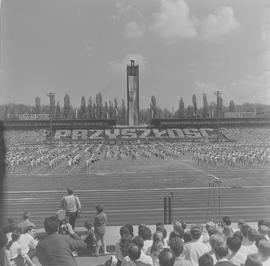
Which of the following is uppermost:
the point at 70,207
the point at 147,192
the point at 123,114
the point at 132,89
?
the point at 132,89

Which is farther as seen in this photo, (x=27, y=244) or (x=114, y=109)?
(x=114, y=109)

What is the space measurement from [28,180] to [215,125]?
6476 mm

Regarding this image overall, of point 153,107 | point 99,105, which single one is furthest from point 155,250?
point 153,107

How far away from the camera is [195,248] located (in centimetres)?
461

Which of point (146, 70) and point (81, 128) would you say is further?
point (81, 128)

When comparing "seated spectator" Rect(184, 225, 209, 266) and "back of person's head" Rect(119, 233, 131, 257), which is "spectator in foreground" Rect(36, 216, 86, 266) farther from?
"seated spectator" Rect(184, 225, 209, 266)

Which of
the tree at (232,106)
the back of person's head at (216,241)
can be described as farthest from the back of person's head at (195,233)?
the tree at (232,106)

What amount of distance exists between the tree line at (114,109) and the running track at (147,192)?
1887mm

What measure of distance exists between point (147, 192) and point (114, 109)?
278 cm

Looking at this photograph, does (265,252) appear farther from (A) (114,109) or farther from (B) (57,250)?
(A) (114,109)

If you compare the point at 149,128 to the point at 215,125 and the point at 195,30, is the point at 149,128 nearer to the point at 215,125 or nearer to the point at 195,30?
the point at 215,125

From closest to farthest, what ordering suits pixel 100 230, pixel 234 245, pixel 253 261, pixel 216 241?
pixel 253 261 → pixel 234 245 → pixel 216 241 → pixel 100 230

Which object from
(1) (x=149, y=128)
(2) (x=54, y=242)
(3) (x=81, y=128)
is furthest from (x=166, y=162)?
(2) (x=54, y=242)

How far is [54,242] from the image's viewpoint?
3.97 m
